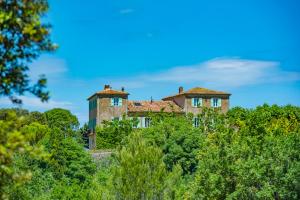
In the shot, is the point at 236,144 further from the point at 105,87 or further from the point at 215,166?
the point at 105,87

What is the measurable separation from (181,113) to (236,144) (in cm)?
5089

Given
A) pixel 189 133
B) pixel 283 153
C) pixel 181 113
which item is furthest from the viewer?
pixel 181 113

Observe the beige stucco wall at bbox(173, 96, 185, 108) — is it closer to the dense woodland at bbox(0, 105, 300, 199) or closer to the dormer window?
the dormer window

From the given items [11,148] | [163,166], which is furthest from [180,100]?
[11,148]

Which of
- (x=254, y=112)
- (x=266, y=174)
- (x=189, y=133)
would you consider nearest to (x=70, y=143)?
(x=189, y=133)

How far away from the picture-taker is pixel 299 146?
25.6m

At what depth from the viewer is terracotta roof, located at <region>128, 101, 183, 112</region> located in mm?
79500

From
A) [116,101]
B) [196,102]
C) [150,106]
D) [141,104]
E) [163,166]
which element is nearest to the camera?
[163,166]

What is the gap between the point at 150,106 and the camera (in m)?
80.6

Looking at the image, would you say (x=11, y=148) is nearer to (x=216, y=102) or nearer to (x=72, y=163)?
(x=72, y=163)

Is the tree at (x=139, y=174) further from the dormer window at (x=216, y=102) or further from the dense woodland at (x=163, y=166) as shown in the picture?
the dormer window at (x=216, y=102)

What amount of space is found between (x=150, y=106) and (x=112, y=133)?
40.7ft

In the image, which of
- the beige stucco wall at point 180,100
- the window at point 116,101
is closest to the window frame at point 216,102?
the beige stucco wall at point 180,100

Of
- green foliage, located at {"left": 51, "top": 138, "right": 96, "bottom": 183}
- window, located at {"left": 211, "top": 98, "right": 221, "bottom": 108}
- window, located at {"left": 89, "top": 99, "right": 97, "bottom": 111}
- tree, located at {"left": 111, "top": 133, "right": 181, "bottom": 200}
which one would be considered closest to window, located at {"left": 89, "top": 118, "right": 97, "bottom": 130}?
window, located at {"left": 89, "top": 99, "right": 97, "bottom": 111}
